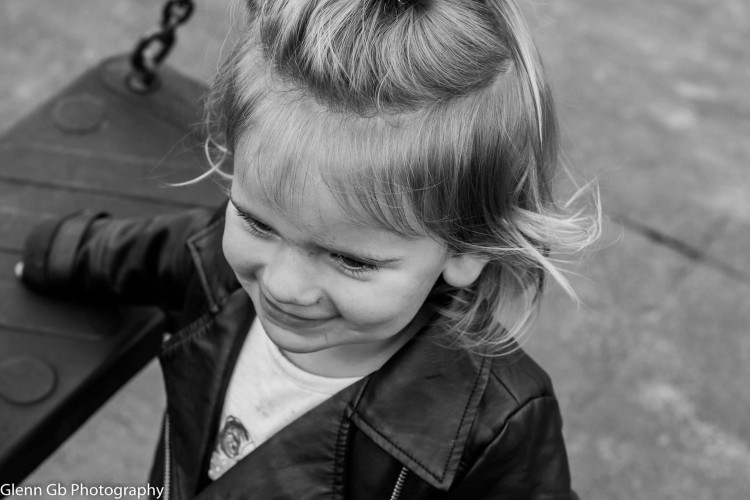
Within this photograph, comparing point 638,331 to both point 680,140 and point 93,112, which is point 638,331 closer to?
point 680,140

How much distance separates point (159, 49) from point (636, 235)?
4.26 feet

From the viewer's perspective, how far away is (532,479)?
106 cm

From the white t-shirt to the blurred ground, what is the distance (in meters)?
0.67

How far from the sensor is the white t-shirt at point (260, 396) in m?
1.12

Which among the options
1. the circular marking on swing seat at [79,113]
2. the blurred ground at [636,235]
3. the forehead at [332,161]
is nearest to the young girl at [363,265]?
the forehead at [332,161]

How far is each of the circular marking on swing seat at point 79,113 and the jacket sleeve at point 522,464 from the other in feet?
2.81

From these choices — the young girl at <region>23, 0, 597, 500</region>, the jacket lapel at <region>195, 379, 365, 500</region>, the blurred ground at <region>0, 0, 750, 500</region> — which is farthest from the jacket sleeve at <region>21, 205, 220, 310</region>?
the blurred ground at <region>0, 0, 750, 500</region>

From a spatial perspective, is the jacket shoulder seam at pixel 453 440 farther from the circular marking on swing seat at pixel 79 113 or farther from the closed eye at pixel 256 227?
the circular marking on swing seat at pixel 79 113

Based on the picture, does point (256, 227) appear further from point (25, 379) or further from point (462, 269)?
point (25, 379)

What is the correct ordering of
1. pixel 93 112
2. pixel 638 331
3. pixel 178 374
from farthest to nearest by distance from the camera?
pixel 638 331 < pixel 93 112 < pixel 178 374

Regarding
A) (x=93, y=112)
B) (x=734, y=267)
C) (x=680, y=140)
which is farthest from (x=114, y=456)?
(x=680, y=140)

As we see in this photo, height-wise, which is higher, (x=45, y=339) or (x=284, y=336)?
(x=284, y=336)

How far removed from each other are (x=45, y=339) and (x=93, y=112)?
0.47 metres

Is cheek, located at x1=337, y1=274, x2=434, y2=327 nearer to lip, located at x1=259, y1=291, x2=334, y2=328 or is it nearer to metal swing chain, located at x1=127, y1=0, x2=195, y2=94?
lip, located at x1=259, y1=291, x2=334, y2=328
